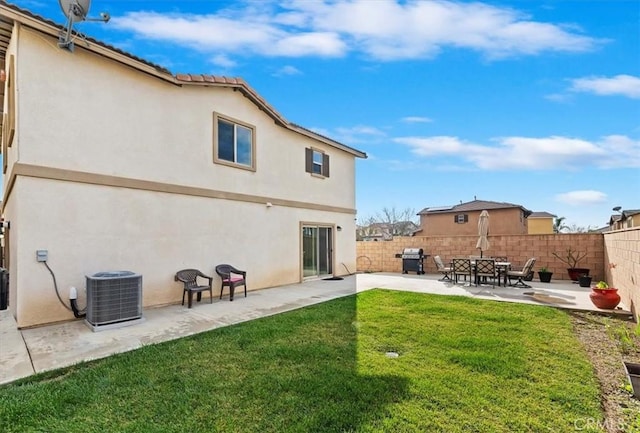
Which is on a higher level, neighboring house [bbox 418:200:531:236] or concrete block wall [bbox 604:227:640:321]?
neighboring house [bbox 418:200:531:236]

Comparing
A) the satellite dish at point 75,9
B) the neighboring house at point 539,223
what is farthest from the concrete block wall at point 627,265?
the neighboring house at point 539,223

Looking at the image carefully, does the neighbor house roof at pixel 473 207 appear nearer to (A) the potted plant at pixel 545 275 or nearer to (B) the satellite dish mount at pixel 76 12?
(A) the potted plant at pixel 545 275

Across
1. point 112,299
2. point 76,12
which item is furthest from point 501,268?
point 76,12

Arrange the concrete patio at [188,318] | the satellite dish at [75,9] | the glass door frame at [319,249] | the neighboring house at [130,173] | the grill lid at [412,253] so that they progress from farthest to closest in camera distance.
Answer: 1. the grill lid at [412,253]
2. the glass door frame at [319,249]
3. the neighboring house at [130,173]
4. the satellite dish at [75,9]
5. the concrete patio at [188,318]

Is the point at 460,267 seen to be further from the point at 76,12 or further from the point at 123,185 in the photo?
the point at 76,12

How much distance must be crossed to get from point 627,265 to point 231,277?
378 inches

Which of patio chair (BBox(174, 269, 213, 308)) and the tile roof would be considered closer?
patio chair (BBox(174, 269, 213, 308))

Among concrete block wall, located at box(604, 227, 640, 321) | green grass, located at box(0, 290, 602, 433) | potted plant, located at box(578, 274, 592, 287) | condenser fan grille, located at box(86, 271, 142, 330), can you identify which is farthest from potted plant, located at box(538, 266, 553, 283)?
condenser fan grille, located at box(86, 271, 142, 330)

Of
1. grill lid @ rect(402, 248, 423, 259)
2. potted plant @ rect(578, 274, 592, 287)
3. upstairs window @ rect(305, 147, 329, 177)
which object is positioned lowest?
potted plant @ rect(578, 274, 592, 287)

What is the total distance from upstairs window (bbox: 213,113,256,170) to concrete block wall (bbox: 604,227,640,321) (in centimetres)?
970

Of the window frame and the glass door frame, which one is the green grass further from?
the window frame

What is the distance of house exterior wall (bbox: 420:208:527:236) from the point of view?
29.0 metres

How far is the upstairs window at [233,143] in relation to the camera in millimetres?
9797

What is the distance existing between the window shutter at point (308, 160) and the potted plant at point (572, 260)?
1015 centimetres
